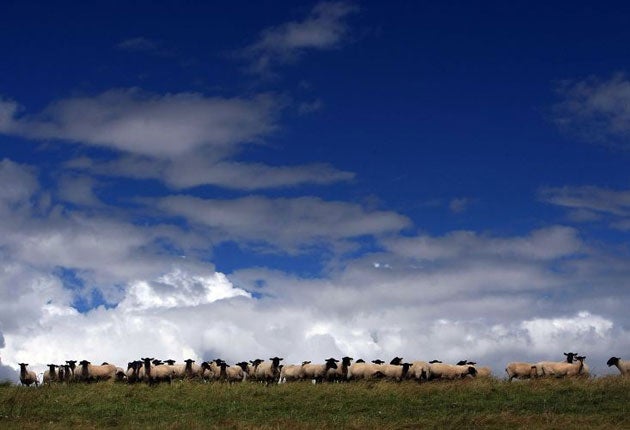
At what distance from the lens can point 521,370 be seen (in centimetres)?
4503

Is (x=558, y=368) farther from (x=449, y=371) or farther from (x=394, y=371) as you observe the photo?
(x=394, y=371)

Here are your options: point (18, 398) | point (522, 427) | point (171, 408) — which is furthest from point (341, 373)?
point (522, 427)

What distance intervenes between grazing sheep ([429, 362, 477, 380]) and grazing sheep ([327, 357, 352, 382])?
17.2ft

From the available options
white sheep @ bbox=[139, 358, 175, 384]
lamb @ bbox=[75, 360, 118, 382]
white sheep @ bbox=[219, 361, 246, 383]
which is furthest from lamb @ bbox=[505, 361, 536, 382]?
lamb @ bbox=[75, 360, 118, 382]

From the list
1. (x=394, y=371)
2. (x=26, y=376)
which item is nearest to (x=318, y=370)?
(x=394, y=371)

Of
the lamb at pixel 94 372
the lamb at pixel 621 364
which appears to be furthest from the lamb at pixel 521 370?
the lamb at pixel 94 372

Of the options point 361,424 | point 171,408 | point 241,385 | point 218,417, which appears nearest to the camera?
point 361,424

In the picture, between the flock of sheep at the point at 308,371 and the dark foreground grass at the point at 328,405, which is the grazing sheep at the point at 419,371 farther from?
the dark foreground grass at the point at 328,405

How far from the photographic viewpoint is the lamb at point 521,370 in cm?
4478

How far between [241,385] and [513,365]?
18.0 metres

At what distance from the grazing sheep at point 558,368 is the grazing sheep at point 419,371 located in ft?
23.8

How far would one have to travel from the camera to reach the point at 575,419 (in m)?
24.6

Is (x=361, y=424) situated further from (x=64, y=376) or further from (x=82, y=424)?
(x=64, y=376)

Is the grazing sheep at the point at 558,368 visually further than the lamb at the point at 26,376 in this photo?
Result: No
